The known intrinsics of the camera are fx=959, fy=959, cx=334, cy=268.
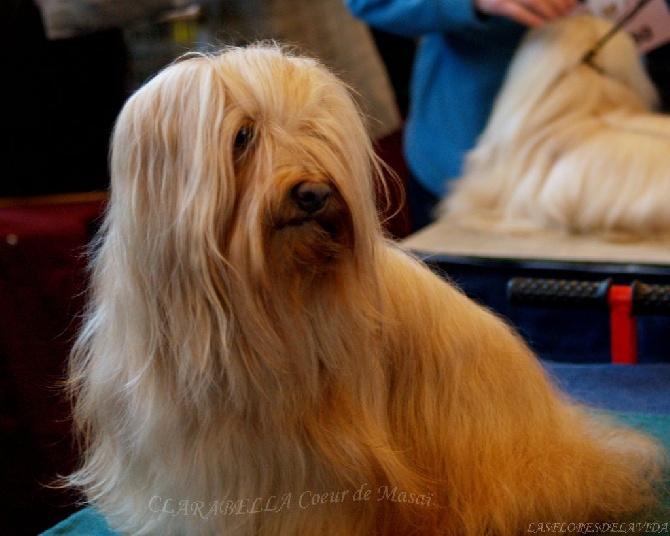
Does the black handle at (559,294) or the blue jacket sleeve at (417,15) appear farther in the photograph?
the blue jacket sleeve at (417,15)

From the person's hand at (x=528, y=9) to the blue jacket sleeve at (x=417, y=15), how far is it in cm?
4

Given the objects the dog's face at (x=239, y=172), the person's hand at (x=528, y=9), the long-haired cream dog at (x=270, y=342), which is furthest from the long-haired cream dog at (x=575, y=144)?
the dog's face at (x=239, y=172)

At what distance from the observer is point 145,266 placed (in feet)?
3.59

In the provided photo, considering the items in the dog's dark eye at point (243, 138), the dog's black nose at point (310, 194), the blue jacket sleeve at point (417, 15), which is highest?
the dog's dark eye at point (243, 138)

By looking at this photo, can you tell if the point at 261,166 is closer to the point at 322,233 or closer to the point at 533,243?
the point at 322,233

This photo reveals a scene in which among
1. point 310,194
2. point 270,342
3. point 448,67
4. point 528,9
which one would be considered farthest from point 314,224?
point 448,67

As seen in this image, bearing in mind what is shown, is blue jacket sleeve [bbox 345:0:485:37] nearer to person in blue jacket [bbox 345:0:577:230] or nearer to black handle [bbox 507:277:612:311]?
person in blue jacket [bbox 345:0:577:230]

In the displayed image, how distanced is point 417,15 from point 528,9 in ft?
0.90

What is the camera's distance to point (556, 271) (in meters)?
2.10

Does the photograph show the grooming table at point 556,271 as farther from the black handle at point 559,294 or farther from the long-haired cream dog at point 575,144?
the black handle at point 559,294

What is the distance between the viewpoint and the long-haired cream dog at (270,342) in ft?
3.54

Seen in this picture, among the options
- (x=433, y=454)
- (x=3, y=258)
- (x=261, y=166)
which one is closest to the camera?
(x=261, y=166)

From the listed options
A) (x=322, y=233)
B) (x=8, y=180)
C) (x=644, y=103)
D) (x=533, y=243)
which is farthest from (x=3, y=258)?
(x=644, y=103)

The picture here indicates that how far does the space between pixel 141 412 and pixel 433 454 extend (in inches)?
15.0
